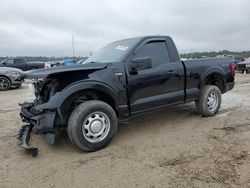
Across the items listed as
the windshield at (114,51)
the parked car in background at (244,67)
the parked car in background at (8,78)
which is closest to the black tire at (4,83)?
the parked car in background at (8,78)

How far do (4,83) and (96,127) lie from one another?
10.6 m

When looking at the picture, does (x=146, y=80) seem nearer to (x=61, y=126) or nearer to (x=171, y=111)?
(x=61, y=126)

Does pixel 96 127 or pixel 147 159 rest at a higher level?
pixel 96 127

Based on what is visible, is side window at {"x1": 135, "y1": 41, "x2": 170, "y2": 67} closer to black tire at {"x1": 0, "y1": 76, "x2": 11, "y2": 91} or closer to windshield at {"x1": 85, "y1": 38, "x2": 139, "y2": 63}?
windshield at {"x1": 85, "y1": 38, "x2": 139, "y2": 63}

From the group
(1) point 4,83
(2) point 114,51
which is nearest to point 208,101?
(2) point 114,51

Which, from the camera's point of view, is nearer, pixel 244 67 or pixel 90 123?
pixel 90 123

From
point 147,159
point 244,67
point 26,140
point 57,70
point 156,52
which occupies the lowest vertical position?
point 147,159

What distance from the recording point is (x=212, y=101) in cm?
648

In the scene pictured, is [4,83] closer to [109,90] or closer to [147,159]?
[109,90]

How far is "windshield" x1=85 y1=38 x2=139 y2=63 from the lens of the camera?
16.8 ft

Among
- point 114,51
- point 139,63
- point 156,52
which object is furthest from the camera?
point 156,52

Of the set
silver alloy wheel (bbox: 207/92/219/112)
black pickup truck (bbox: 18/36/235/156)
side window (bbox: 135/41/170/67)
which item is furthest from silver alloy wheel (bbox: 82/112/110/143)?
silver alloy wheel (bbox: 207/92/219/112)

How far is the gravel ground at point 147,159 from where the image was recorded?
3.44 metres

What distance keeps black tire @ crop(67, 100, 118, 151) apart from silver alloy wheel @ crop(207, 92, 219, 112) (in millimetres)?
2753
